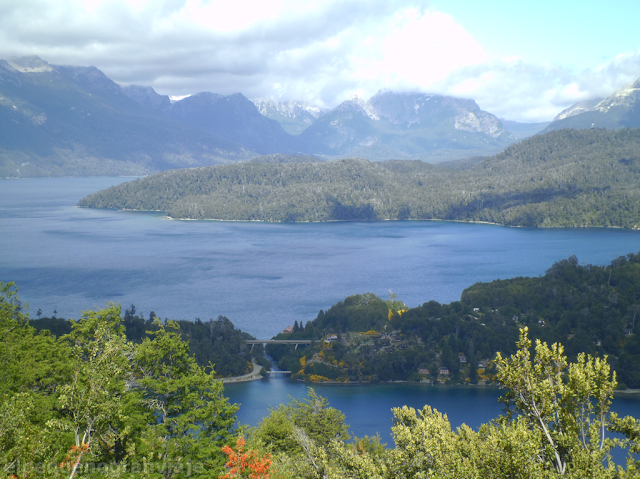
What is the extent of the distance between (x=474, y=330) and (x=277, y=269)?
52.7m

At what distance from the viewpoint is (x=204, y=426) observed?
18.1 metres

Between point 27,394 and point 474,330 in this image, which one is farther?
point 474,330

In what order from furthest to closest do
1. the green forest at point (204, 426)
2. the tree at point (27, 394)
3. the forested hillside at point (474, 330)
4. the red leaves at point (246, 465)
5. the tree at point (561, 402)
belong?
the forested hillside at point (474, 330) → the red leaves at point (246, 465) → the tree at point (561, 402) → the green forest at point (204, 426) → the tree at point (27, 394)

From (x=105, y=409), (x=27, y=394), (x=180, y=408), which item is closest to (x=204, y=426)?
(x=180, y=408)

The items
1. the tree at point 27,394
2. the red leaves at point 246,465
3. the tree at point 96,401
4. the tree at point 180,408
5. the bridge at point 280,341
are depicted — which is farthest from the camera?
the bridge at point 280,341

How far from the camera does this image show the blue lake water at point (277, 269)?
5572 cm

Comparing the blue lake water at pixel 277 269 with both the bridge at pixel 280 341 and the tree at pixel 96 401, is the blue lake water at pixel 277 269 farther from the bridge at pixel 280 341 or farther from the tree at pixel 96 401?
the tree at pixel 96 401

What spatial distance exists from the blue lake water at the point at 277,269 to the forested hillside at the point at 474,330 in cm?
446

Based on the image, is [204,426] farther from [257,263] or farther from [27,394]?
[257,263]

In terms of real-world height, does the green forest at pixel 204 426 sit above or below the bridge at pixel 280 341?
above

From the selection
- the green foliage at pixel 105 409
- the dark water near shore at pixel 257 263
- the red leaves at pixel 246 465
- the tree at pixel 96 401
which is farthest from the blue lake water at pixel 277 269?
the tree at pixel 96 401

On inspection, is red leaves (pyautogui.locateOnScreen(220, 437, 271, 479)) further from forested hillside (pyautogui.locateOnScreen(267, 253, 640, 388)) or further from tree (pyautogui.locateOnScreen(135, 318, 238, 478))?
forested hillside (pyautogui.locateOnScreen(267, 253, 640, 388))

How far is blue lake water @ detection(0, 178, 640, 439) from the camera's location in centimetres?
5572

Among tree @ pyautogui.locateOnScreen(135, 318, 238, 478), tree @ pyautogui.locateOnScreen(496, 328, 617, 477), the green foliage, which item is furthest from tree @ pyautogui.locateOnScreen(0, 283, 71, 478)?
tree @ pyautogui.locateOnScreen(496, 328, 617, 477)
